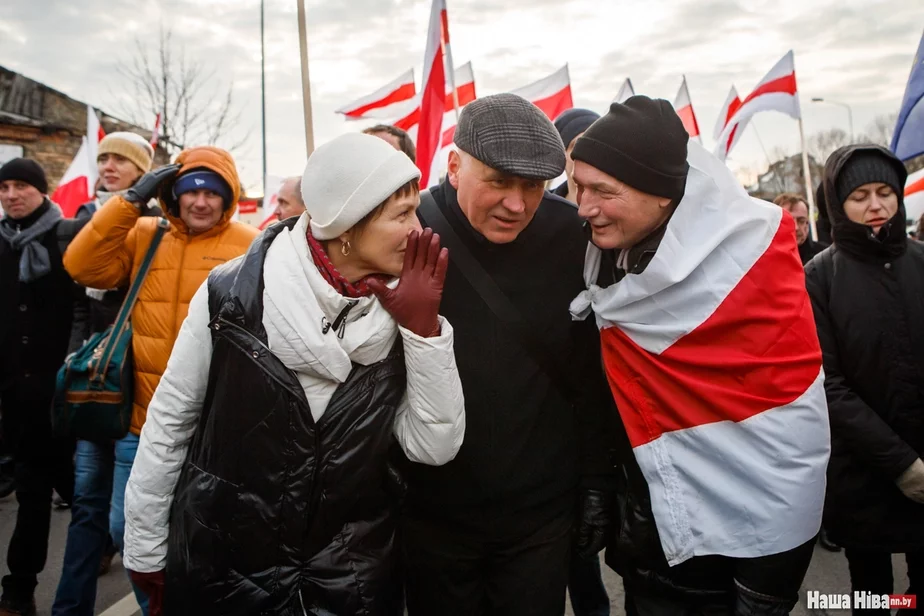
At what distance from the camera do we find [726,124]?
8062mm

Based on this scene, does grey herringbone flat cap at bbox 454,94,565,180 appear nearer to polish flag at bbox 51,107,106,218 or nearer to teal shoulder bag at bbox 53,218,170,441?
teal shoulder bag at bbox 53,218,170,441

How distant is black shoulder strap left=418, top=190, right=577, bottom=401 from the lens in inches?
75.9

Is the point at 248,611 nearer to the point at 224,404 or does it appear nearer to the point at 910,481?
the point at 224,404

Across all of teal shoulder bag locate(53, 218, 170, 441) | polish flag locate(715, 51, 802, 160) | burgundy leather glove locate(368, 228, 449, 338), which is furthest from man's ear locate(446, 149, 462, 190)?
polish flag locate(715, 51, 802, 160)

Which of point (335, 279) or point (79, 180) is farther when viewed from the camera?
point (79, 180)

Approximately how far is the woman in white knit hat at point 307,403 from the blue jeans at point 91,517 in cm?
117

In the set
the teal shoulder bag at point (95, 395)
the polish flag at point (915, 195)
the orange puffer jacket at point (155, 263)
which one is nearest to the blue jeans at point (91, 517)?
the teal shoulder bag at point (95, 395)

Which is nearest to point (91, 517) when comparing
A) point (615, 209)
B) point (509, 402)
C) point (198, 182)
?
point (198, 182)

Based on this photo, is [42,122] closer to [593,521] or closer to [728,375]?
[593,521]

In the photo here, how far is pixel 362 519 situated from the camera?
1.69 m

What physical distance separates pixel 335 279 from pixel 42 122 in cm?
1526

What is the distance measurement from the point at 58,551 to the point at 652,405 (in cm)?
405

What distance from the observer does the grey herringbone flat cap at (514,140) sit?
5.81ft

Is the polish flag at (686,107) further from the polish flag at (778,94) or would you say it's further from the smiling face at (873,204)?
the smiling face at (873,204)
